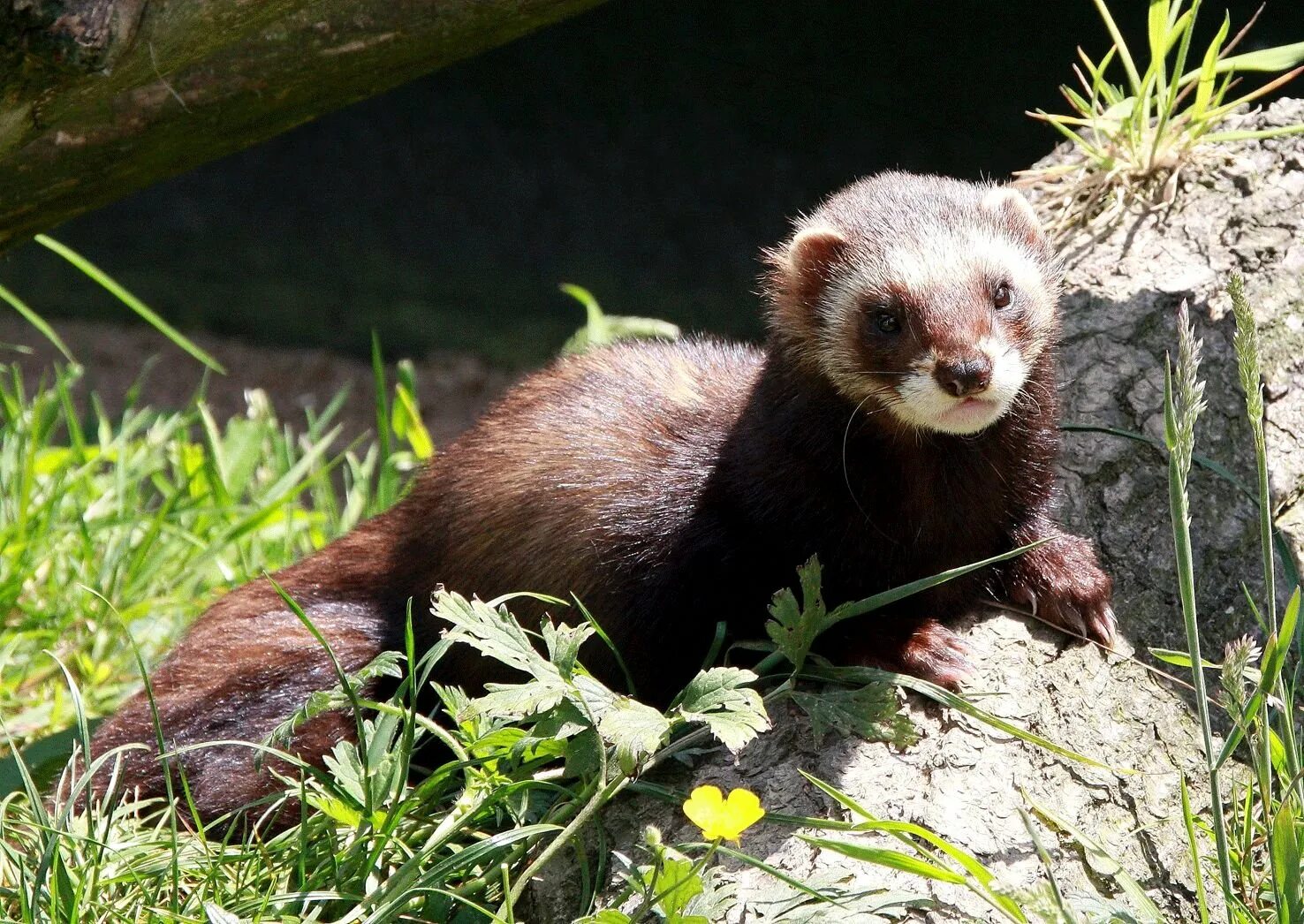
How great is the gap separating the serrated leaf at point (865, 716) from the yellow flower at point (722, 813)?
45 cm

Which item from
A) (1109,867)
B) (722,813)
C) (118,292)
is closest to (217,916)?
(722,813)

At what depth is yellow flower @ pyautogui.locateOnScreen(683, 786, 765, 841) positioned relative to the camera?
6.86ft

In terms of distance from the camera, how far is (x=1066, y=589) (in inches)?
117

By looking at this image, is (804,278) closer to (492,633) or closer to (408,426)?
(492,633)

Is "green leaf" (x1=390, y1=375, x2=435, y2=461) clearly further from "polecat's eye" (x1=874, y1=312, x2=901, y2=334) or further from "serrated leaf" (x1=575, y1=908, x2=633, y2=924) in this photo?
"serrated leaf" (x1=575, y1=908, x2=633, y2=924)

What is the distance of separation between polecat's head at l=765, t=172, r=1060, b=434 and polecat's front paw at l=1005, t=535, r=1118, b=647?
0.40 m

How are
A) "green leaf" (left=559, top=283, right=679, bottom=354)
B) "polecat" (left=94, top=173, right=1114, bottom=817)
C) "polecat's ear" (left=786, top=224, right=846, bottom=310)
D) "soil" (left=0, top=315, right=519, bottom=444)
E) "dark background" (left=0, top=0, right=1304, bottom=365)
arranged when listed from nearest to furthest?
"polecat" (left=94, top=173, right=1114, bottom=817) → "polecat's ear" (left=786, top=224, right=846, bottom=310) → "green leaf" (left=559, top=283, right=679, bottom=354) → "dark background" (left=0, top=0, right=1304, bottom=365) → "soil" (left=0, top=315, right=519, bottom=444)

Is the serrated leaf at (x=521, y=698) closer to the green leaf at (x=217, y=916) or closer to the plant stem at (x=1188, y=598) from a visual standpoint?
the green leaf at (x=217, y=916)

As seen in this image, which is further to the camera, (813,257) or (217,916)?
(813,257)

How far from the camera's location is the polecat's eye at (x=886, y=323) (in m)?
2.92

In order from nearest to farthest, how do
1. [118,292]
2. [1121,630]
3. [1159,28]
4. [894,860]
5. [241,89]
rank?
[894,860]
[1121,630]
[241,89]
[1159,28]
[118,292]

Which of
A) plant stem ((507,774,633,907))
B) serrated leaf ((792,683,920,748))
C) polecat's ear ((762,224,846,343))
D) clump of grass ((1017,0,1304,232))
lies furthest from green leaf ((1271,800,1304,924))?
clump of grass ((1017,0,1304,232))

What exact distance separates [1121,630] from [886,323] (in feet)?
2.79

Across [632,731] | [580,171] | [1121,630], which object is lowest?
[1121,630]
